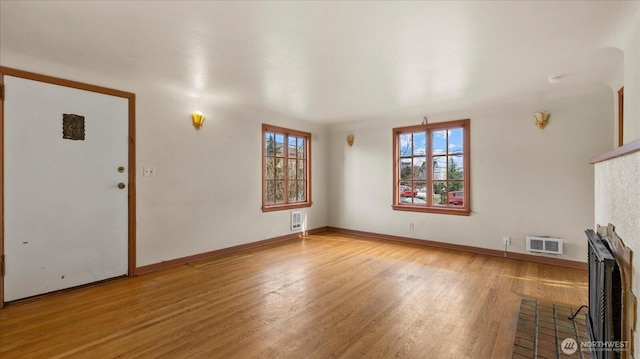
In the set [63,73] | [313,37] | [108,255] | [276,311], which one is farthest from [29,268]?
[313,37]

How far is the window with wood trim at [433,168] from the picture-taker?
4.79m

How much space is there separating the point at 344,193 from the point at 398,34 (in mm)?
4163

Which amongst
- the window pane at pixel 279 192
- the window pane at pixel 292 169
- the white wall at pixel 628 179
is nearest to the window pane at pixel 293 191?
the window pane at pixel 292 169

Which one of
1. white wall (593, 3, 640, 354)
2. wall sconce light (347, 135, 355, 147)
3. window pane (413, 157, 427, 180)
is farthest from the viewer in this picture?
wall sconce light (347, 135, 355, 147)

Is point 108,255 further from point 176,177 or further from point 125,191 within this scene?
point 176,177

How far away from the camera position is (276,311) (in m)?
2.58

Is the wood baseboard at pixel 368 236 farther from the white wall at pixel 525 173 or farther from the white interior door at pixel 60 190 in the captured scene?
the white interior door at pixel 60 190

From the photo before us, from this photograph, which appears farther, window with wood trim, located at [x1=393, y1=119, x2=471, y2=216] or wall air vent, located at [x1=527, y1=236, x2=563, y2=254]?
window with wood trim, located at [x1=393, y1=119, x2=471, y2=216]

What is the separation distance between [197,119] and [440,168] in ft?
12.8

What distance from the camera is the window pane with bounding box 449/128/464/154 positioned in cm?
481

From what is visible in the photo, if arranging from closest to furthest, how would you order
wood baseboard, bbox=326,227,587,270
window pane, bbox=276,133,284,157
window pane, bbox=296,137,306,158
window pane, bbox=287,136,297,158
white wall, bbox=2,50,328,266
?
white wall, bbox=2,50,328,266 < wood baseboard, bbox=326,227,587,270 < window pane, bbox=276,133,284,157 < window pane, bbox=287,136,297,158 < window pane, bbox=296,137,306,158

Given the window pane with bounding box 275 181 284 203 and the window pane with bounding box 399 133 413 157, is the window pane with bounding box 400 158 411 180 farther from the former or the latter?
the window pane with bounding box 275 181 284 203

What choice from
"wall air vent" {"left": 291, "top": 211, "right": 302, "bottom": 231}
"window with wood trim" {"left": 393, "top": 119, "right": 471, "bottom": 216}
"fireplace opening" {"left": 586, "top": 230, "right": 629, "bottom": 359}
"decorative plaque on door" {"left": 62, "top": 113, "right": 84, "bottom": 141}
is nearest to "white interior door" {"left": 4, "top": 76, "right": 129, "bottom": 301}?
"decorative plaque on door" {"left": 62, "top": 113, "right": 84, "bottom": 141}

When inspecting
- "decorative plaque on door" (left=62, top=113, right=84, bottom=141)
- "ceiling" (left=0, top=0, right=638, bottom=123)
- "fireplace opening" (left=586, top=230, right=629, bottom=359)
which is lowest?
"fireplace opening" (left=586, top=230, right=629, bottom=359)
